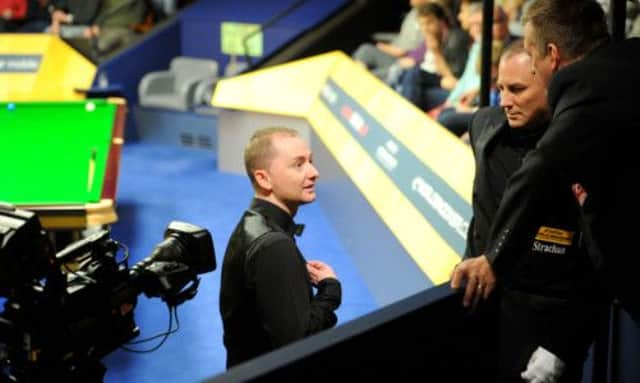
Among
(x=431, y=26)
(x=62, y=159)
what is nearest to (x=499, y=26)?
(x=431, y=26)

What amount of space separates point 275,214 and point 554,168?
0.89 metres

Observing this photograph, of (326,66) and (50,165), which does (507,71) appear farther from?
(326,66)

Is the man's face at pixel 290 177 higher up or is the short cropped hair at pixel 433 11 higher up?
the man's face at pixel 290 177

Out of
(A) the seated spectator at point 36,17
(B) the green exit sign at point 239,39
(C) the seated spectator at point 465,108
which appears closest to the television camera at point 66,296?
(C) the seated spectator at point 465,108

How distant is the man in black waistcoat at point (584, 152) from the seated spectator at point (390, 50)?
21.2ft

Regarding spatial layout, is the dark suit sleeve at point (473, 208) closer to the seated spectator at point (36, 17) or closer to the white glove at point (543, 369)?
the white glove at point (543, 369)

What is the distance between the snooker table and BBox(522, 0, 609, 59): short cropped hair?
368 centimetres

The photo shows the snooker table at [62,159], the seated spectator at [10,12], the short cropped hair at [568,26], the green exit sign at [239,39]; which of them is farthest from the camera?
the seated spectator at [10,12]

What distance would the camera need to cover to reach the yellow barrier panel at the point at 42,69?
10.3 metres

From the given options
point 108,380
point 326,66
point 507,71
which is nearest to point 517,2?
point 326,66

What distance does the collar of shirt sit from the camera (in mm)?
2963

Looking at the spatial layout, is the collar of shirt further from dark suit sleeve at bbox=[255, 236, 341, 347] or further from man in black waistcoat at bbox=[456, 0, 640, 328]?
man in black waistcoat at bbox=[456, 0, 640, 328]

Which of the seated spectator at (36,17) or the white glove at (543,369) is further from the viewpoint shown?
the seated spectator at (36,17)

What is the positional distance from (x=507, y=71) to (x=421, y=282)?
217 centimetres
